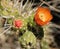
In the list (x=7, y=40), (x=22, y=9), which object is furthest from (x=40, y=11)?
(x=7, y=40)

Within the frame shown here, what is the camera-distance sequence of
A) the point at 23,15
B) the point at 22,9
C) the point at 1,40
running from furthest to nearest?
1. the point at 1,40
2. the point at 22,9
3. the point at 23,15

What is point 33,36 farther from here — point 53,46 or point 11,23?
point 53,46

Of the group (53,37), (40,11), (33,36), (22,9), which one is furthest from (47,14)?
(53,37)

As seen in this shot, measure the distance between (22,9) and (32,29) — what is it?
23 centimetres

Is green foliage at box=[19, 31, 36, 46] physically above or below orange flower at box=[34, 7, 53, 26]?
below

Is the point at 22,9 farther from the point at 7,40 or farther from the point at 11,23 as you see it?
the point at 7,40

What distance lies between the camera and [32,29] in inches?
46.7

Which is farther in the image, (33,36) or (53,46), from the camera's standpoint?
(53,46)

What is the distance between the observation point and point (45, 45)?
1.41 m

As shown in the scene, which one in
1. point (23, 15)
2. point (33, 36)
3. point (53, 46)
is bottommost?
point (53, 46)

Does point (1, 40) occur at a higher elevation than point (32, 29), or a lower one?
lower

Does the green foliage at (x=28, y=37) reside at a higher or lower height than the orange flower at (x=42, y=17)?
lower

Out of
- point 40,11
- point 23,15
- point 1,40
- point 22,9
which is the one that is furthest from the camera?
point 1,40

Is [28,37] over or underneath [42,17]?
underneath
